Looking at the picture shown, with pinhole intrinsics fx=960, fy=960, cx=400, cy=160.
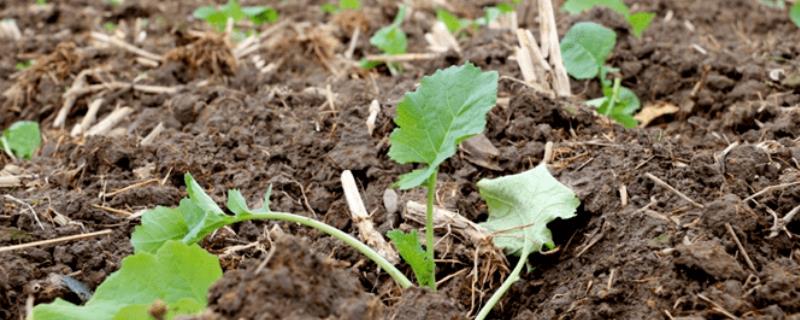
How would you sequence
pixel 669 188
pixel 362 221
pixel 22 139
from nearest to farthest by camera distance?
pixel 669 188 → pixel 362 221 → pixel 22 139

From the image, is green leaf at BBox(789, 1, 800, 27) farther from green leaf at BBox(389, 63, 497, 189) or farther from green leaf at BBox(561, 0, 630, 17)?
green leaf at BBox(389, 63, 497, 189)

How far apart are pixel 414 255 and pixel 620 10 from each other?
6.90 ft

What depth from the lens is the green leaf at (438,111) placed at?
202 centimetres

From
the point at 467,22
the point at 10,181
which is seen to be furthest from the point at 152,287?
the point at 467,22

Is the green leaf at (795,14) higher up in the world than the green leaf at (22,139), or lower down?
higher up

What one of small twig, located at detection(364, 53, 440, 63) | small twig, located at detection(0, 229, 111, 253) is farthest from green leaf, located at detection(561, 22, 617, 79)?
small twig, located at detection(0, 229, 111, 253)

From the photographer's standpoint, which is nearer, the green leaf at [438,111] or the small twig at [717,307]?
the small twig at [717,307]

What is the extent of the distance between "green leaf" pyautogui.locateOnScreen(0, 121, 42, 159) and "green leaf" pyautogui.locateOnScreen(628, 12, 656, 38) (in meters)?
2.20

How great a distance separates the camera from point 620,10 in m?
3.77

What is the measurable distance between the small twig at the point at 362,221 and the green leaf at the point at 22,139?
4.50ft

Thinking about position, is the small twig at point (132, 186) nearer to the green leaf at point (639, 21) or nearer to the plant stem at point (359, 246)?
the plant stem at point (359, 246)

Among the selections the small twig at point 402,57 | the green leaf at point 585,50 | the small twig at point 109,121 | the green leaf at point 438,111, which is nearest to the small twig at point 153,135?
the small twig at point 109,121

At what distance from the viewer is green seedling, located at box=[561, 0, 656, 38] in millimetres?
3621

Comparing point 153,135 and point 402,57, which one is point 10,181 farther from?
point 402,57
